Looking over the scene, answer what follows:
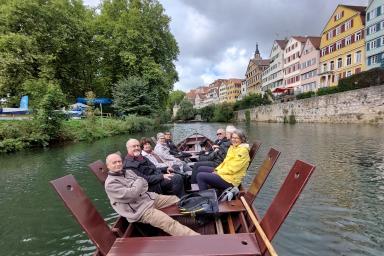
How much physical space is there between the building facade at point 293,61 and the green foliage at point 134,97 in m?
30.7

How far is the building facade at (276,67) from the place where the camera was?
6475cm

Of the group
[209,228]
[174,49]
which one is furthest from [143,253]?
[174,49]

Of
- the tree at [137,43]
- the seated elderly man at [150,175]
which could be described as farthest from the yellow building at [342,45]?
the seated elderly man at [150,175]

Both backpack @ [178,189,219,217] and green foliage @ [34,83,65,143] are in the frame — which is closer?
backpack @ [178,189,219,217]

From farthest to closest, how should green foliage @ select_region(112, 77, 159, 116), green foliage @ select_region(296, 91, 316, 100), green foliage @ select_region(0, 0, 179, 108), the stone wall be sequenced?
green foliage @ select_region(296, 91, 316, 100), green foliage @ select_region(112, 77, 159, 116), the stone wall, green foliage @ select_region(0, 0, 179, 108)

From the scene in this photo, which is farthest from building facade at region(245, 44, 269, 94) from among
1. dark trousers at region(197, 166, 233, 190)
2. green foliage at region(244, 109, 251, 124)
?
dark trousers at region(197, 166, 233, 190)

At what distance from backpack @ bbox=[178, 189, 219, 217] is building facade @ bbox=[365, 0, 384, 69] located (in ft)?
117

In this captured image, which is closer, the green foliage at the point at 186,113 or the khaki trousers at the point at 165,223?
the khaki trousers at the point at 165,223

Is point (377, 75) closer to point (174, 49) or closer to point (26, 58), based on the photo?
point (174, 49)

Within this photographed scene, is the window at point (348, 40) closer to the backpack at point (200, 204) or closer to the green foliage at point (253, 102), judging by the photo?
the green foliage at point (253, 102)

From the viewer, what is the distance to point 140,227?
14.3 feet

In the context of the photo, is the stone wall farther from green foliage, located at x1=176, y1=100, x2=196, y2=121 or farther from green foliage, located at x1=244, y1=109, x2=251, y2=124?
green foliage, located at x1=176, y1=100, x2=196, y2=121

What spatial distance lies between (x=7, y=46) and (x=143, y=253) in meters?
28.2

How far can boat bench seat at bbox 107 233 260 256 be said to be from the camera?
121 inches
